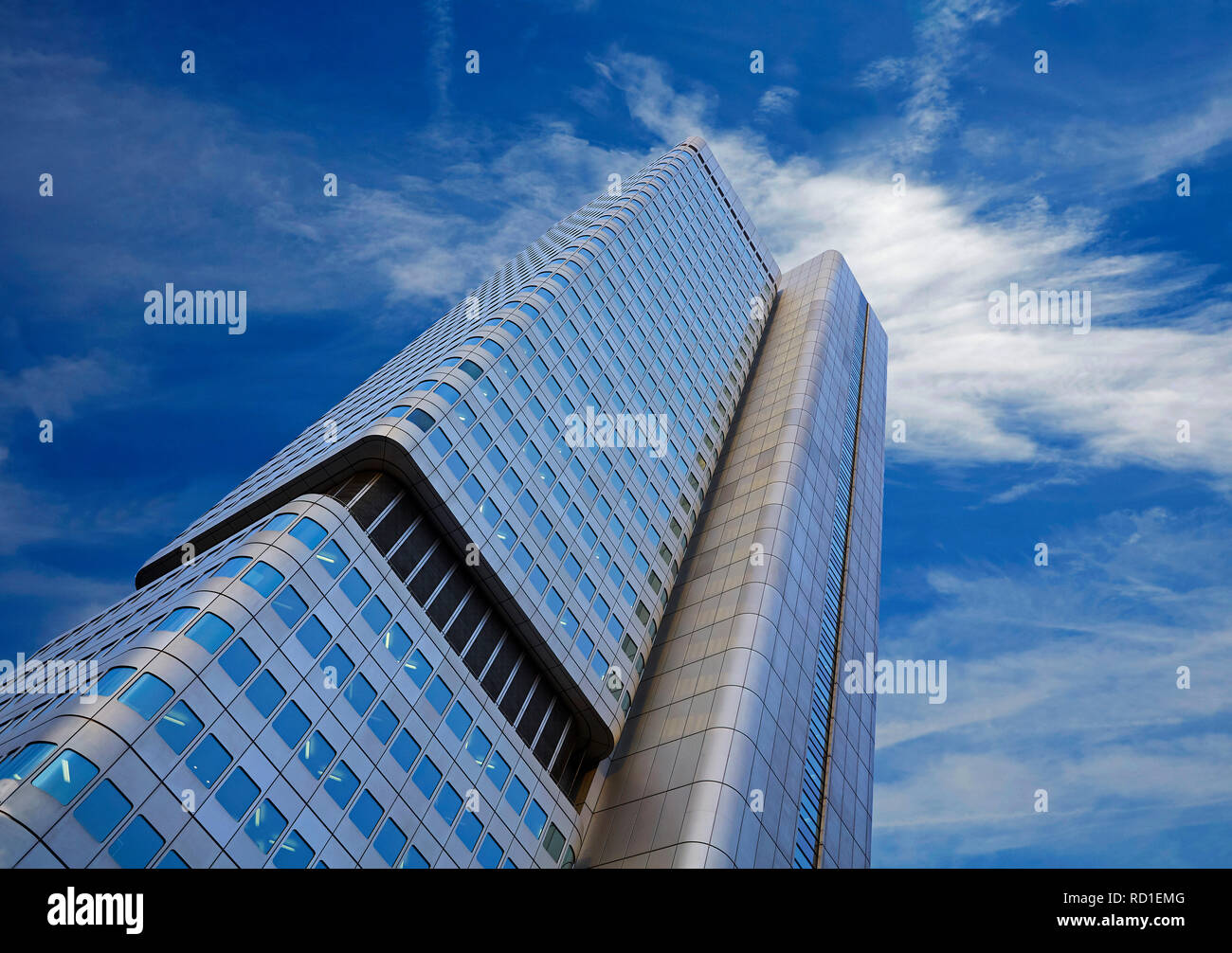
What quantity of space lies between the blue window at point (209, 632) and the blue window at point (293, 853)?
237 inches

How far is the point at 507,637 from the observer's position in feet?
136

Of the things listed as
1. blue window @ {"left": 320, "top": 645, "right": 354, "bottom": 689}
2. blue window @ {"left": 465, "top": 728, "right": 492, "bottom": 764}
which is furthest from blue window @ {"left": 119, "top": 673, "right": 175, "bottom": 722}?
blue window @ {"left": 465, "top": 728, "right": 492, "bottom": 764}

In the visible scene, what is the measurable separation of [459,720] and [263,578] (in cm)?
957

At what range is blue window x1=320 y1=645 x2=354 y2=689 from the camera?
3102 centimetres

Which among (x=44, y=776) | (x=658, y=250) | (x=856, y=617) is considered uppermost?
(x=658, y=250)

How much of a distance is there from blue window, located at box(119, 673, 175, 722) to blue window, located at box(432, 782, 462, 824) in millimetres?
10596

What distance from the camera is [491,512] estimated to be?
41.7 m

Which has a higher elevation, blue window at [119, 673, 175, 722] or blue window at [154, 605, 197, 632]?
blue window at [154, 605, 197, 632]

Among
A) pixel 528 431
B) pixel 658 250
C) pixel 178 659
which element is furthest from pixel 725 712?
pixel 658 250

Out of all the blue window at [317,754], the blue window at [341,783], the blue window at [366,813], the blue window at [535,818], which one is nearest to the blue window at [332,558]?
the blue window at [317,754]

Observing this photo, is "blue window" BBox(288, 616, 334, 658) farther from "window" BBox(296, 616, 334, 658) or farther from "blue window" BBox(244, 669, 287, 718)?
"blue window" BBox(244, 669, 287, 718)

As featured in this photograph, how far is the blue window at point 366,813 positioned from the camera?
95.3 feet

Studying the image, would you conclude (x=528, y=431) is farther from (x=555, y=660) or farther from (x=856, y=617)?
(x=856, y=617)
